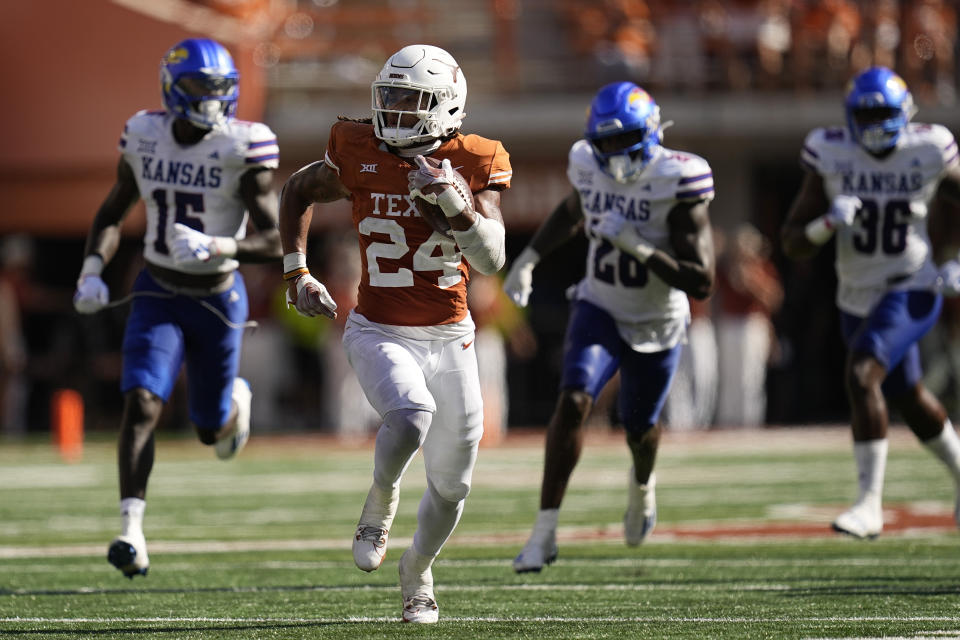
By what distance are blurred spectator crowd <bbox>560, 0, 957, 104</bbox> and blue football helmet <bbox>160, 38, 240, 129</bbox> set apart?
9.72 metres

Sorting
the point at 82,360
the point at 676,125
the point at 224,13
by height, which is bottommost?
the point at 82,360

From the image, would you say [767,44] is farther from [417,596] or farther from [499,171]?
[417,596]

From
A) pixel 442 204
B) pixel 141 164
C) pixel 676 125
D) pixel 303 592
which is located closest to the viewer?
pixel 442 204

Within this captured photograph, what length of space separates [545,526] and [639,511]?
2.33ft

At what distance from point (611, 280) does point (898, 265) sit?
1321mm

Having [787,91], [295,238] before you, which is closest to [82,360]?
[787,91]

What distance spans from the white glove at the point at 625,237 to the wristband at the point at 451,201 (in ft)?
5.15

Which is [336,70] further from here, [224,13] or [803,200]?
[803,200]

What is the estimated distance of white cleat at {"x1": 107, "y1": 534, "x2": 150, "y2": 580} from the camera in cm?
532

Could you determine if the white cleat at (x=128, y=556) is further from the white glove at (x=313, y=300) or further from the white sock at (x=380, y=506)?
the white glove at (x=313, y=300)

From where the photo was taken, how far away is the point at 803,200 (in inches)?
273

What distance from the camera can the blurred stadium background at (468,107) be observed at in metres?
15.3

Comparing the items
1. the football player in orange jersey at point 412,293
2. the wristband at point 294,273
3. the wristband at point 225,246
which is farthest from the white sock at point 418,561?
the wristband at point 225,246

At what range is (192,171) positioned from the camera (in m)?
6.14
